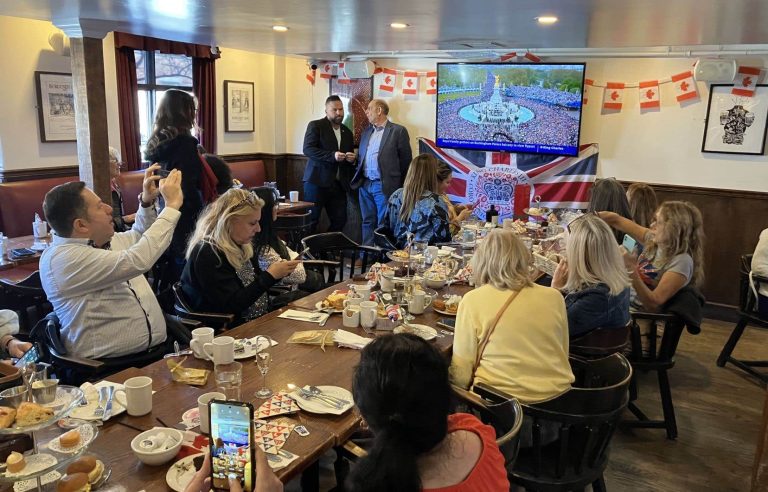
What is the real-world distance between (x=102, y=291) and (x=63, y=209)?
365 millimetres

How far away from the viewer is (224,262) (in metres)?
3.02

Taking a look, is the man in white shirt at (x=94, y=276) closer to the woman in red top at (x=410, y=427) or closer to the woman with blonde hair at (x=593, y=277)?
the woman in red top at (x=410, y=427)

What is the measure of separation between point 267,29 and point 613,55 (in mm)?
3276

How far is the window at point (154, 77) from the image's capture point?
6.60 m

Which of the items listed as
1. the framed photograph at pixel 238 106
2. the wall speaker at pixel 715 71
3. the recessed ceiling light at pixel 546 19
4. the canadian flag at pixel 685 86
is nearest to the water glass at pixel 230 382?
the recessed ceiling light at pixel 546 19

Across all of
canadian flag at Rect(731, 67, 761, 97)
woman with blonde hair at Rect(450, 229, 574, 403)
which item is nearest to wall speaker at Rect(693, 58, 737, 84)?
canadian flag at Rect(731, 67, 761, 97)

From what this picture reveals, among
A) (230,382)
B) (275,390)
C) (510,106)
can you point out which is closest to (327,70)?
(510,106)

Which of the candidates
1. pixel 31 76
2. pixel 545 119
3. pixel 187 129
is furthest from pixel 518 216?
pixel 31 76

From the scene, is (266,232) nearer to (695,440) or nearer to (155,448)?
(155,448)

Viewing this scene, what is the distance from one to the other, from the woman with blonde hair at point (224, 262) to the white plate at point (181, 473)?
1.46 meters

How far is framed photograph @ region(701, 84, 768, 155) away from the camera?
520 cm

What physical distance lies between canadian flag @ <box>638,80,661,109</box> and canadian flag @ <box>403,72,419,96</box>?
2.36 m

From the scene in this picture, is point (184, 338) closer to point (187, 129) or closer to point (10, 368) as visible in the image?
point (10, 368)

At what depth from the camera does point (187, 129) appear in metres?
3.83
